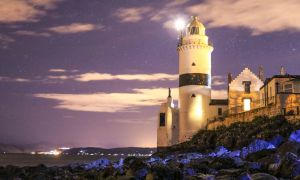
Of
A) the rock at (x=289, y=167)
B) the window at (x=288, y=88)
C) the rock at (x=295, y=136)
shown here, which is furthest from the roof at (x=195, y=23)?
the rock at (x=289, y=167)

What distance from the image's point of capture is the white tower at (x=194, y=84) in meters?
63.2

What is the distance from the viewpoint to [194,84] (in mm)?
63312

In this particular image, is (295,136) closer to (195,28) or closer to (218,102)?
(218,102)

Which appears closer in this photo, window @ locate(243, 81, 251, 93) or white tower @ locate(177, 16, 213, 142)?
window @ locate(243, 81, 251, 93)

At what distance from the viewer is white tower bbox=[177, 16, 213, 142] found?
63219 mm

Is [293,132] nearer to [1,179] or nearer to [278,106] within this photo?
[278,106]

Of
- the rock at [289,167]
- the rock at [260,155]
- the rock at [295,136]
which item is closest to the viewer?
the rock at [289,167]

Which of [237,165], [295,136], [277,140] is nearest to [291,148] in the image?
[237,165]

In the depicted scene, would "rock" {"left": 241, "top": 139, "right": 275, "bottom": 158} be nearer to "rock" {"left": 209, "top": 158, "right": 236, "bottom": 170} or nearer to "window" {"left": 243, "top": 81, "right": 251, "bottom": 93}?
"rock" {"left": 209, "top": 158, "right": 236, "bottom": 170}

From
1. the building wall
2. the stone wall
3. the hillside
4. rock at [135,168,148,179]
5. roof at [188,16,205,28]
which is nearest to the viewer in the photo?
rock at [135,168,148,179]

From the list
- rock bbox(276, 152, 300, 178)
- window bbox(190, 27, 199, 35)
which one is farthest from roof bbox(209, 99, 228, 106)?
rock bbox(276, 152, 300, 178)

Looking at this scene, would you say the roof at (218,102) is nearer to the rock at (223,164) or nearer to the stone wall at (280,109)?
the stone wall at (280,109)

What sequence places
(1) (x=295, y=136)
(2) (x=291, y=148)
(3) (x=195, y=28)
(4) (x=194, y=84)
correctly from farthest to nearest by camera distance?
(3) (x=195, y=28)
(4) (x=194, y=84)
(1) (x=295, y=136)
(2) (x=291, y=148)

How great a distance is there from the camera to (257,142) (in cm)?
3600
